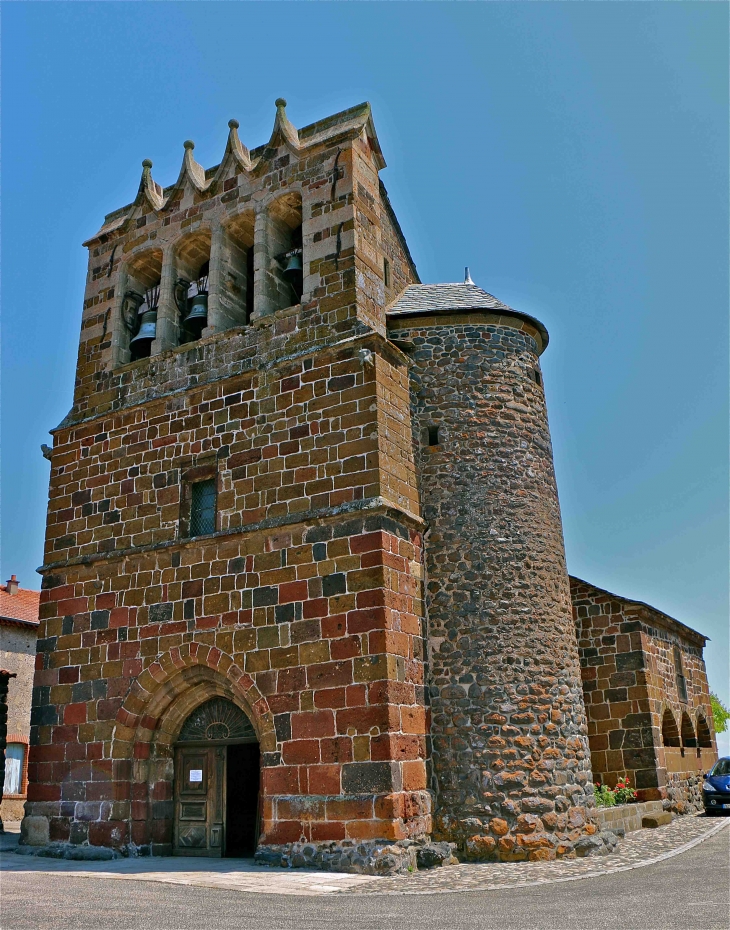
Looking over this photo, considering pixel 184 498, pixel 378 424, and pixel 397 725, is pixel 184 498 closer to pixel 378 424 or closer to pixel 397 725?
pixel 378 424

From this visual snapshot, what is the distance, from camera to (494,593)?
1112 centimetres

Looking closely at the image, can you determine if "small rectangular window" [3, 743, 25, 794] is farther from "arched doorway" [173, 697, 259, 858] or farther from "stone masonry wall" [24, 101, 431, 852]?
"arched doorway" [173, 697, 259, 858]

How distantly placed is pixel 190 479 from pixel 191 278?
392cm

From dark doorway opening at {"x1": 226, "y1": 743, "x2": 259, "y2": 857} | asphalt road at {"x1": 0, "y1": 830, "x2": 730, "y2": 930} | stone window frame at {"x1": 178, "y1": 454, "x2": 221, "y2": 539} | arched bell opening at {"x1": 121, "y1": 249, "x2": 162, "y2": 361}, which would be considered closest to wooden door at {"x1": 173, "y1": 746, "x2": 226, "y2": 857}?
dark doorway opening at {"x1": 226, "y1": 743, "x2": 259, "y2": 857}

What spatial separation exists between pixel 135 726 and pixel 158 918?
206 inches

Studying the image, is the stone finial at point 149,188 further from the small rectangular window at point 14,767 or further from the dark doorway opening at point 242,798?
the small rectangular window at point 14,767

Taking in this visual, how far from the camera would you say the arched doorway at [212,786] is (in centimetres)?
1090

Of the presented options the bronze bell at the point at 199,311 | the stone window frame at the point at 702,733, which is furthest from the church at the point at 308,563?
the stone window frame at the point at 702,733

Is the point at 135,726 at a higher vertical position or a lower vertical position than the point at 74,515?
lower

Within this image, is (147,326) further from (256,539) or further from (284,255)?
(256,539)

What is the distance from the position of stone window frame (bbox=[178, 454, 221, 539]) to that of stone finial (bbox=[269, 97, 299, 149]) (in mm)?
5188

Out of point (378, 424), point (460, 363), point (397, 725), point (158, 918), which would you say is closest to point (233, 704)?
point (397, 725)

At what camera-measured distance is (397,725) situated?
31.1 feet

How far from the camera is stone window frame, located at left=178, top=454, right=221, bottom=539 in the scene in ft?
38.7
